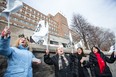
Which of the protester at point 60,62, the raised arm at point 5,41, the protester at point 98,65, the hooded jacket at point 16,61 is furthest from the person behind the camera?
the protester at point 98,65

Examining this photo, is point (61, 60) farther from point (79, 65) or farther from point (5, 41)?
point (5, 41)

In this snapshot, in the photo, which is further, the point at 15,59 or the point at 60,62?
the point at 60,62

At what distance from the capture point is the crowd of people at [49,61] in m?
2.78

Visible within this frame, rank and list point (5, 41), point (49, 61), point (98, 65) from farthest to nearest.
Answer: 1. point (98, 65)
2. point (49, 61)
3. point (5, 41)

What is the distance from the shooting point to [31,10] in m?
62.2

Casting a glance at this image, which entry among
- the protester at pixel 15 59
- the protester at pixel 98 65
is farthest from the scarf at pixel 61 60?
the protester at pixel 15 59

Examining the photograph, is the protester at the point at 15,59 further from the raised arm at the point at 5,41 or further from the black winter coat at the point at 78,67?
the black winter coat at the point at 78,67

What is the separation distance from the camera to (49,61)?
4.39 meters

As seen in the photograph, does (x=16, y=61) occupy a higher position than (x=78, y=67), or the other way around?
(x=16, y=61)

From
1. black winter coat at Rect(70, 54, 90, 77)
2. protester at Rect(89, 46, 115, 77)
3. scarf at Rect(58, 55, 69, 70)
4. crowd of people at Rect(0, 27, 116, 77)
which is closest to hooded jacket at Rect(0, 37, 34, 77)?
crowd of people at Rect(0, 27, 116, 77)

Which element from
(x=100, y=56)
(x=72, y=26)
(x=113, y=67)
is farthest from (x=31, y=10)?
(x=100, y=56)

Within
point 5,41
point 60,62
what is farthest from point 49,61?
point 5,41

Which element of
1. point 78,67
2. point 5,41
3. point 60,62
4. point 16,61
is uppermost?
point 5,41

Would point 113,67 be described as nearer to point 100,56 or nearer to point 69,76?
point 100,56
